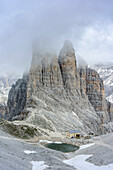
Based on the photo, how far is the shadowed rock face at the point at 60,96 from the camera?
93.0m

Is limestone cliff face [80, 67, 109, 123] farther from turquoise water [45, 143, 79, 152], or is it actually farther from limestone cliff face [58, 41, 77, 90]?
turquoise water [45, 143, 79, 152]

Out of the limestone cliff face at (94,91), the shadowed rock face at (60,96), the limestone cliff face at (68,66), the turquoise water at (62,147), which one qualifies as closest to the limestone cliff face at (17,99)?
the shadowed rock face at (60,96)

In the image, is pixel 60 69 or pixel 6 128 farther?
pixel 60 69

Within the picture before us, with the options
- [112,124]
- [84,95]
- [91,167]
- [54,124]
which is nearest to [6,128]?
[54,124]

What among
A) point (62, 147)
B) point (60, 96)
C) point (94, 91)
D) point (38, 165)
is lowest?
point (62, 147)

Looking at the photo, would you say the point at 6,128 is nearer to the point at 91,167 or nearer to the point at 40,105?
the point at 40,105

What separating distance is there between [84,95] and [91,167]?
314 feet

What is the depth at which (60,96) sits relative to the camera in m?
110

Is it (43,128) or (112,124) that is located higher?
(43,128)

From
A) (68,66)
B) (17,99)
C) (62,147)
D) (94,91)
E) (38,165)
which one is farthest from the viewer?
(94,91)

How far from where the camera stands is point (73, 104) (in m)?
114

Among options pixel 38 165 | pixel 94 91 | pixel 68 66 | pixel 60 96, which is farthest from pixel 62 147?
pixel 94 91

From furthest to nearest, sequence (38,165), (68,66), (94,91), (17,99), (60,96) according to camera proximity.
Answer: (94,91)
(17,99)
(68,66)
(60,96)
(38,165)

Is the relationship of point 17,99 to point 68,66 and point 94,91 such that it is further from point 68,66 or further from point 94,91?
point 94,91
